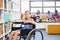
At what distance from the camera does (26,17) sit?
463 centimetres

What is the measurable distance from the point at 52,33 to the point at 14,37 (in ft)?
15.2

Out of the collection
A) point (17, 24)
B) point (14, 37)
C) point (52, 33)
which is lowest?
point (52, 33)

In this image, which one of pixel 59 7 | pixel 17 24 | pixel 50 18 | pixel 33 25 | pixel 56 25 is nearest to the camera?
pixel 33 25

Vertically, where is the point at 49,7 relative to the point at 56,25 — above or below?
above

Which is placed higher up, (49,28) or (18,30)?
(18,30)

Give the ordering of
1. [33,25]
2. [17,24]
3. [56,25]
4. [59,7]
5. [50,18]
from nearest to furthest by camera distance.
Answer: [33,25] → [17,24] → [56,25] → [50,18] → [59,7]

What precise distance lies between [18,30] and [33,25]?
1.43 feet

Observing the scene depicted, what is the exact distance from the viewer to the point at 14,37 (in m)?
4.34

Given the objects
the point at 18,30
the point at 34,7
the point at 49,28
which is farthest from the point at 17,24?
the point at 34,7

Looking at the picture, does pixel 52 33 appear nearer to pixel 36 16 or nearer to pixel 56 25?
pixel 56 25

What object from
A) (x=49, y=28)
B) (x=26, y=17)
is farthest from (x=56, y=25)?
(x=26, y=17)

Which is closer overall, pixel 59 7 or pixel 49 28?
pixel 49 28

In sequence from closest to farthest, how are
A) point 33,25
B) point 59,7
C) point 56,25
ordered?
point 33,25
point 56,25
point 59,7

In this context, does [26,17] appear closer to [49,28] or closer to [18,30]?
[18,30]
